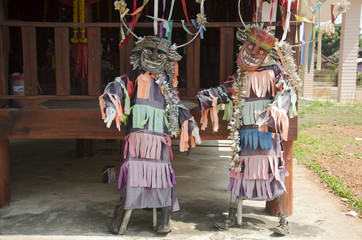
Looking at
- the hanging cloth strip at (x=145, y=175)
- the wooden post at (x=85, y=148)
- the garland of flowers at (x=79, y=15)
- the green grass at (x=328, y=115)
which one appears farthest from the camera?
the green grass at (x=328, y=115)

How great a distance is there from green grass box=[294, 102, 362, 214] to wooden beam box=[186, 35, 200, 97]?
2.52m

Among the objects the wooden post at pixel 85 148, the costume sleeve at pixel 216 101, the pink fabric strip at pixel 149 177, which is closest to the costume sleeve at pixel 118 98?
the pink fabric strip at pixel 149 177

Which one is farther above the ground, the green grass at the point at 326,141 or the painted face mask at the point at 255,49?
the painted face mask at the point at 255,49

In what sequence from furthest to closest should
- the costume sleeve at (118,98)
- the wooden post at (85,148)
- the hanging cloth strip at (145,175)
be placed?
the wooden post at (85,148) < the hanging cloth strip at (145,175) < the costume sleeve at (118,98)

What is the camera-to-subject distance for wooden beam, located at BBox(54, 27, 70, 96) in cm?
430

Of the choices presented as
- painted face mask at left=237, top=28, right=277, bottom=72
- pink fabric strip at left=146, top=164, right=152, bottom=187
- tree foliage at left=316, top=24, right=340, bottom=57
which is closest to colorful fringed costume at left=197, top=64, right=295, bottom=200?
painted face mask at left=237, top=28, right=277, bottom=72

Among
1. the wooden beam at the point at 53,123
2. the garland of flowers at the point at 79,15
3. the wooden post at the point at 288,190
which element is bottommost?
the wooden post at the point at 288,190

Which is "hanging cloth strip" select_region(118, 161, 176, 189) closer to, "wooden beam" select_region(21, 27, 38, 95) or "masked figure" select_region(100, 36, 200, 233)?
"masked figure" select_region(100, 36, 200, 233)

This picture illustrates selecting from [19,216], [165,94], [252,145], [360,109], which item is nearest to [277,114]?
[252,145]

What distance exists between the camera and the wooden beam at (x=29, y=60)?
4.29 meters

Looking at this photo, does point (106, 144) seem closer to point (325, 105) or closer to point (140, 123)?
point (140, 123)

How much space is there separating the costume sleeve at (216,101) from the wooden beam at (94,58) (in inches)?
47.3

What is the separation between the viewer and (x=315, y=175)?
6539mm

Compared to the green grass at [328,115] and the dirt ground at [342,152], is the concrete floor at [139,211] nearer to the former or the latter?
the dirt ground at [342,152]
